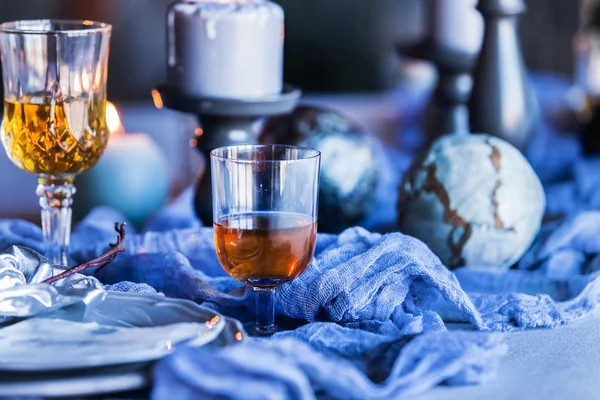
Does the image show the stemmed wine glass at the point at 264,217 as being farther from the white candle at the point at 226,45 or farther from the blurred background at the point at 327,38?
the blurred background at the point at 327,38

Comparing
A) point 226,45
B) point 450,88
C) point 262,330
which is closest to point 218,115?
point 226,45

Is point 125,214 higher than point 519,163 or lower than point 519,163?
lower

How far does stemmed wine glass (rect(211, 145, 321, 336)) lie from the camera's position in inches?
26.4

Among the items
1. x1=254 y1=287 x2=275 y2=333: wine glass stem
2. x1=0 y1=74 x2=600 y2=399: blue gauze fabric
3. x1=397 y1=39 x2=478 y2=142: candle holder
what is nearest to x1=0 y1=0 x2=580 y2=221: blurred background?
x1=397 y1=39 x2=478 y2=142: candle holder

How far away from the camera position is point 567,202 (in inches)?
45.0

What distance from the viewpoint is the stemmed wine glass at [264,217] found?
2.20 feet

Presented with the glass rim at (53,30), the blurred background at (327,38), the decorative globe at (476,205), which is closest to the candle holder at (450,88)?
the decorative globe at (476,205)

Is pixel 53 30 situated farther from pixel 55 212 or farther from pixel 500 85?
pixel 500 85

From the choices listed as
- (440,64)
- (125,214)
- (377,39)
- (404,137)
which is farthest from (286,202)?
(377,39)

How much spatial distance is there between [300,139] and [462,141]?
0.61 ft

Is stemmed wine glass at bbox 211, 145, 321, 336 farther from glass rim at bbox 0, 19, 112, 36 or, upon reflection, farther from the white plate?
glass rim at bbox 0, 19, 112, 36

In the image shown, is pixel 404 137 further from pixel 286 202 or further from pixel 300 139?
pixel 286 202

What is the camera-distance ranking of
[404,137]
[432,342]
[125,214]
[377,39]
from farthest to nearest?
[377,39] → [404,137] → [125,214] → [432,342]

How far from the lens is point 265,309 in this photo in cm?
70
